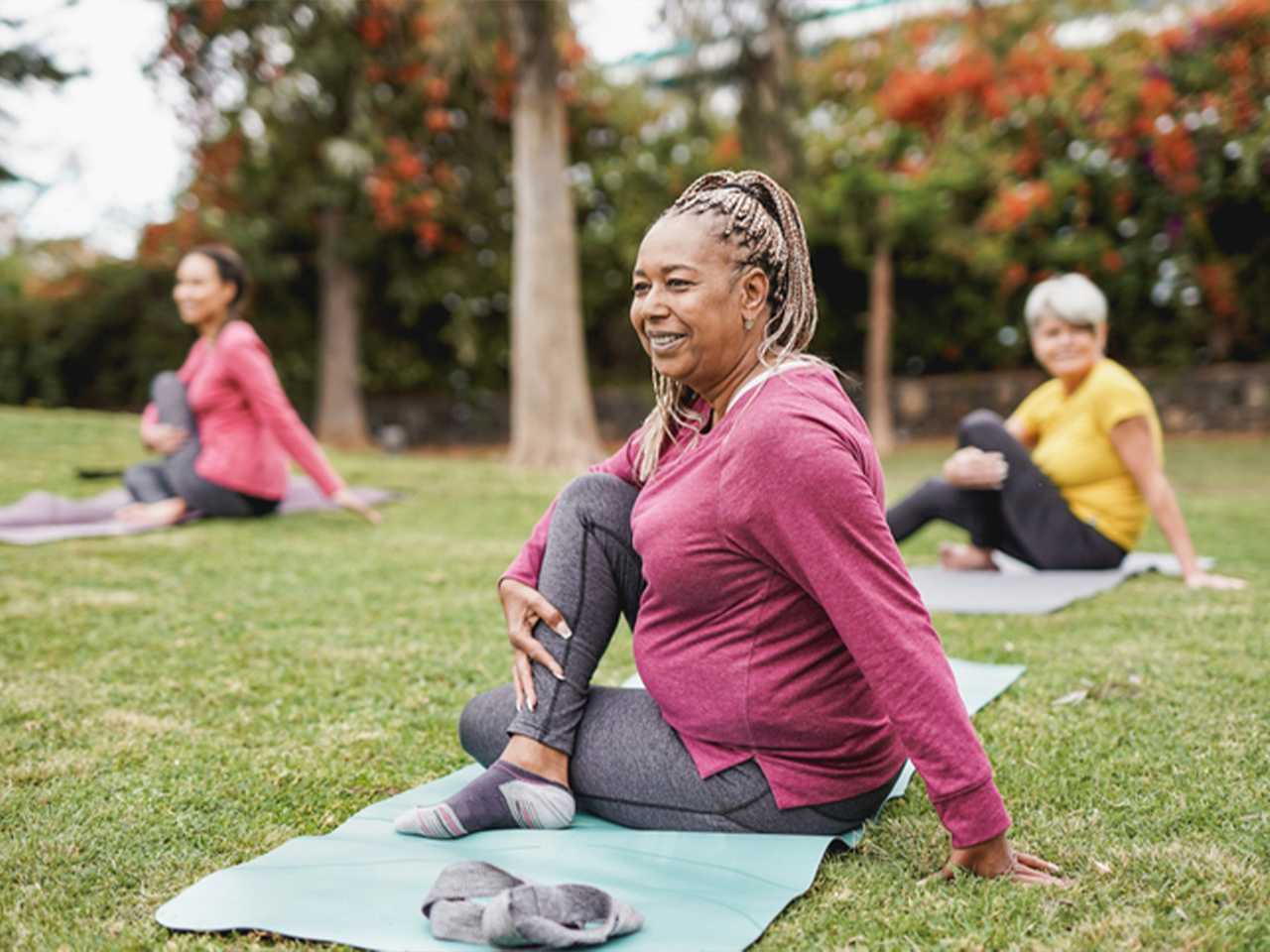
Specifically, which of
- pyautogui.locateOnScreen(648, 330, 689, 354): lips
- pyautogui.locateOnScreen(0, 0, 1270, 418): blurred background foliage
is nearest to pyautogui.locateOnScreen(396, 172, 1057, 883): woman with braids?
pyautogui.locateOnScreen(648, 330, 689, 354): lips

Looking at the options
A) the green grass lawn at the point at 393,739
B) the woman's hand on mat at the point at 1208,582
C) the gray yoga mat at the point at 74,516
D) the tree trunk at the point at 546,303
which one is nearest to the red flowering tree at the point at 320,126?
the tree trunk at the point at 546,303

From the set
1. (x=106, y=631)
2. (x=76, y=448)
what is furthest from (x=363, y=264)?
(x=106, y=631)

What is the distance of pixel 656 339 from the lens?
221 cm

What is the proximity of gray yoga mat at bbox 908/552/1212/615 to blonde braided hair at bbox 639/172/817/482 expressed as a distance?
2.78m

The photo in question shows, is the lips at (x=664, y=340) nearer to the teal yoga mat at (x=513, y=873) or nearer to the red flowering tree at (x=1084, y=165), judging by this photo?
the teal yoga mat at (x=513, y=873)

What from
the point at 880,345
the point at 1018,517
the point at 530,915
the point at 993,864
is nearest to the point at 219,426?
the point at 1018,517

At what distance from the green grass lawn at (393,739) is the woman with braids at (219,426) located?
71 cm

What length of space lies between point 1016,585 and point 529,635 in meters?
3.37

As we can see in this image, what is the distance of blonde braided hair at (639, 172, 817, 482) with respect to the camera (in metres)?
2.16

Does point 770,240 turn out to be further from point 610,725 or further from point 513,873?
point 513,873

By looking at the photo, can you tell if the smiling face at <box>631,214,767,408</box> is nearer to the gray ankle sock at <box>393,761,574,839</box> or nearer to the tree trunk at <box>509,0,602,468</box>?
the gray ankle sock at <box>393,761,574,839</box>

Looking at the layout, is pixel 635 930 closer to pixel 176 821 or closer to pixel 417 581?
pixel 176 821

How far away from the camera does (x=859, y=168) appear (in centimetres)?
1484

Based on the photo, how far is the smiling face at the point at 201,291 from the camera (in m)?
6.28
